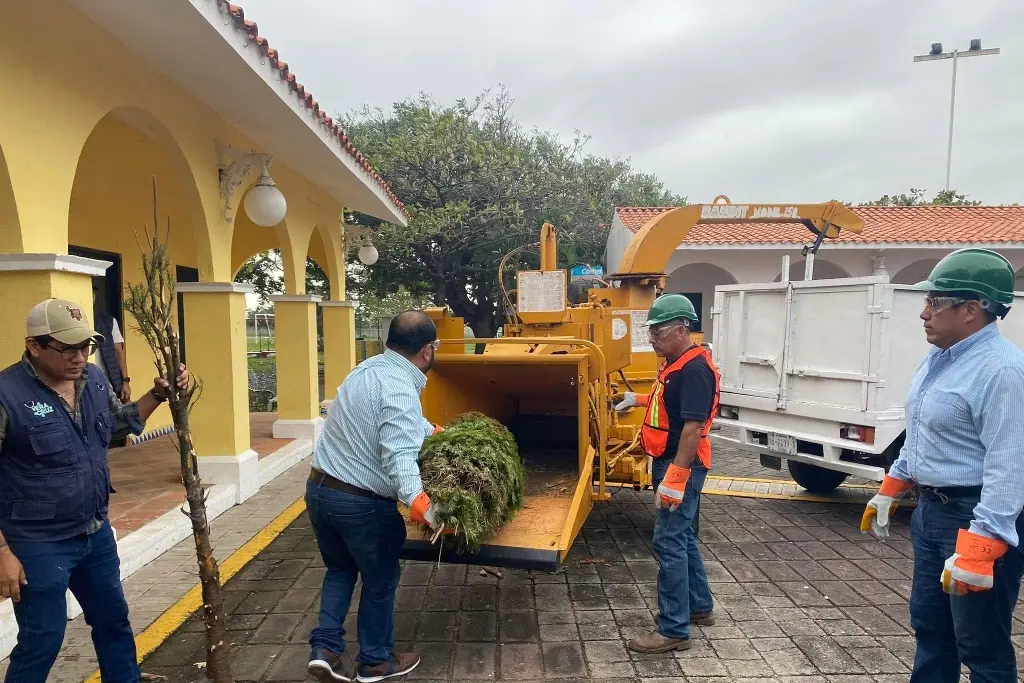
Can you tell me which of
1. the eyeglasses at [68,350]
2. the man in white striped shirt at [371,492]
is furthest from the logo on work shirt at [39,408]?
the man in white striped shirt at [371,492]

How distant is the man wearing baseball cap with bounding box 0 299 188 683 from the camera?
7.21 ft

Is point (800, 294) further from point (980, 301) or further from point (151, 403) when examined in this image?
point (151, 403)

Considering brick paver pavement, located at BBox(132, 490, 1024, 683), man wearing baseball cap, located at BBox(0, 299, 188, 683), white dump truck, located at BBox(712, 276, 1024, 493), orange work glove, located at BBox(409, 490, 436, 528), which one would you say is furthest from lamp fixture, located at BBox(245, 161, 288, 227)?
white dump truck, located at BBox(712, 276, 1024, 493)

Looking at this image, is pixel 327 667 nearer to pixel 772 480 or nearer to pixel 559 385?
pixel 559 385

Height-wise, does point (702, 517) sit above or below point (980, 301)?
below

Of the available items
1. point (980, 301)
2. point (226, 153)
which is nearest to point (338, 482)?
point (980, 301)

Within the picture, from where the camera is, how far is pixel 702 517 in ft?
17.3

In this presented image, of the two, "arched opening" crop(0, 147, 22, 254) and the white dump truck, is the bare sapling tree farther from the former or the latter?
the white dump truck

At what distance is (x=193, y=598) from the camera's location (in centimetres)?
372

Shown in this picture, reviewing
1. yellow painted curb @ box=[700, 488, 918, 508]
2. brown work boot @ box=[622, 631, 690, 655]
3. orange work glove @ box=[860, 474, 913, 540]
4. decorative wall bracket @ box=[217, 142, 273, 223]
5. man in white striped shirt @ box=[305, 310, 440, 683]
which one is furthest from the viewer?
yellow painted curb @ box=[700, 488, 918, 508]

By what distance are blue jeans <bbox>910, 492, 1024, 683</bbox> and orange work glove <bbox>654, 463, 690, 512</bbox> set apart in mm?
960

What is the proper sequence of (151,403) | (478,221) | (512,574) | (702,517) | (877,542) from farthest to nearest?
(478,221) → (702,517) → (877,542) → (512,574) → (151,403)

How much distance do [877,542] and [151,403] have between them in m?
4.98

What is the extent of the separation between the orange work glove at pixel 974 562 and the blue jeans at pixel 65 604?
3.09 meters
